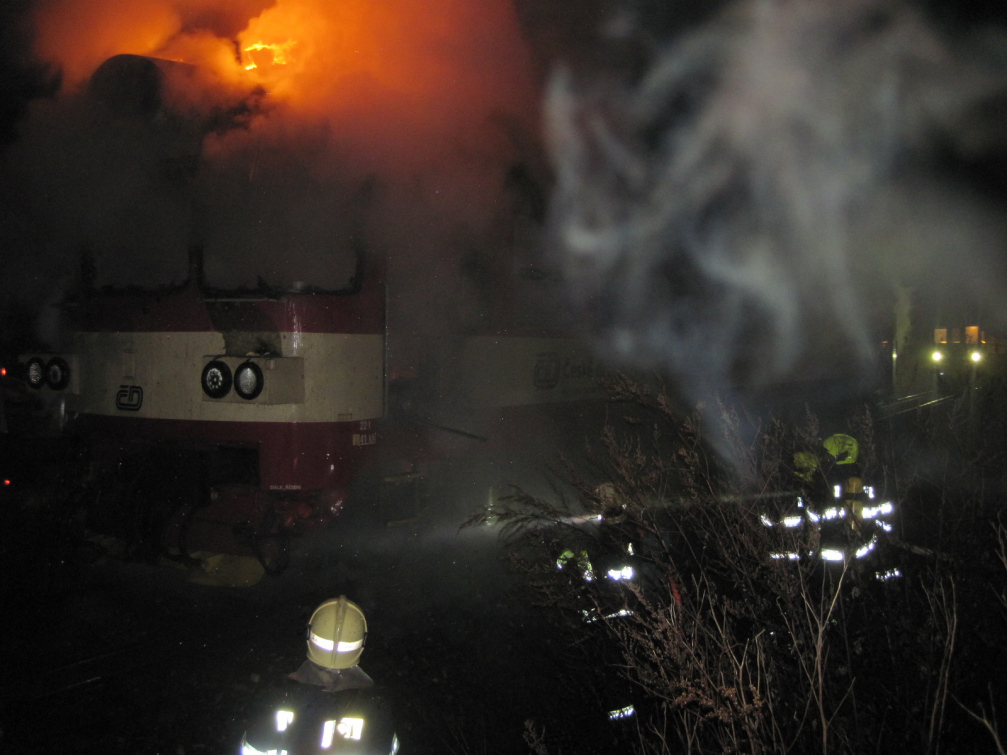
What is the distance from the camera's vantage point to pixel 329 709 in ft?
6.99

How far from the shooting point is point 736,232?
11.0 m

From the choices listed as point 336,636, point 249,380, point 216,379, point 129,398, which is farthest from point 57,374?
point 336,636

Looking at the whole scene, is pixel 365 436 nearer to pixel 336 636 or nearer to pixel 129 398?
pixel 129 398

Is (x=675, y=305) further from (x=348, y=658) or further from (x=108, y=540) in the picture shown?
(x=348, y=658)

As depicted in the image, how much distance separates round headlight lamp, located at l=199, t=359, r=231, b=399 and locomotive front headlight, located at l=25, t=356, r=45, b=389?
1.87m

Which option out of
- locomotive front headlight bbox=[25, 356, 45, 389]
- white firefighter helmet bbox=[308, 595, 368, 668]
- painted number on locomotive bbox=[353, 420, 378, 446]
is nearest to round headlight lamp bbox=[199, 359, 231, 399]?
painted number on locomotive bbox=[353, 420, 378, 446]

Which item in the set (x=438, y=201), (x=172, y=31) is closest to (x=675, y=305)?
(x=438, y=201)

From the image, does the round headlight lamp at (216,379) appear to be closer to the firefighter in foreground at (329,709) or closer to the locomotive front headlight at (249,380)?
the locomotive front headlight at (249,380)

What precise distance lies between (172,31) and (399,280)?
3380mm

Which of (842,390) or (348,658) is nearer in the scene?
(348,658)

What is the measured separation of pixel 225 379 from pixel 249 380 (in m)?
0.21

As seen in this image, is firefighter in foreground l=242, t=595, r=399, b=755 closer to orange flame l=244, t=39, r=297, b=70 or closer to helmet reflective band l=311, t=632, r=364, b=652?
helmet reflective band l=311, t=632, r=364, b=652

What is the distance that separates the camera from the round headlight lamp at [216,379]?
16.6ft

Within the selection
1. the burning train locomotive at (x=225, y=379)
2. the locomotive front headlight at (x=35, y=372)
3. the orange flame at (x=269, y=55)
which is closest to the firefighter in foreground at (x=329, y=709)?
the burning train locomotive at (x=225, y=379)
